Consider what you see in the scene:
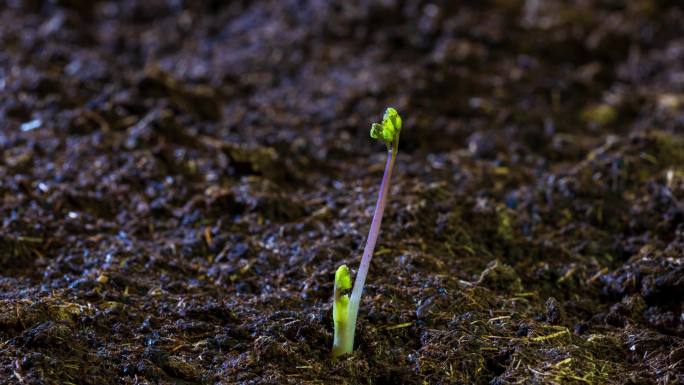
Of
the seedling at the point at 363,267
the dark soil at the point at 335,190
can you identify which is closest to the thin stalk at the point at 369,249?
the seedling at the point at 363,267

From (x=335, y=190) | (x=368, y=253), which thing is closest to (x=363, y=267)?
(x=368, y=253)

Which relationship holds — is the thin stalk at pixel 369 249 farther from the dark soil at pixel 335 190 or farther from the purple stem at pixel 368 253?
the dark soil at pixel 335 190

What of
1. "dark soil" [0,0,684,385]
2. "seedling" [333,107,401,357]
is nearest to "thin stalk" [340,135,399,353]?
"seedling" [333,107,401,357]

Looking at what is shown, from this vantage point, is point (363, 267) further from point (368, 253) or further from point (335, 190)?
point (335, 190)

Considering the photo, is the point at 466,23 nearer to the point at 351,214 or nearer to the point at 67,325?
the point at 351,214

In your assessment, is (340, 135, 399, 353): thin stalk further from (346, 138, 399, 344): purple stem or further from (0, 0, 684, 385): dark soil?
(0, 0, 684, 385): dark soil

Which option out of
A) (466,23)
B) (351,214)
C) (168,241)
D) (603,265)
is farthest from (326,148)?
(466,23)
